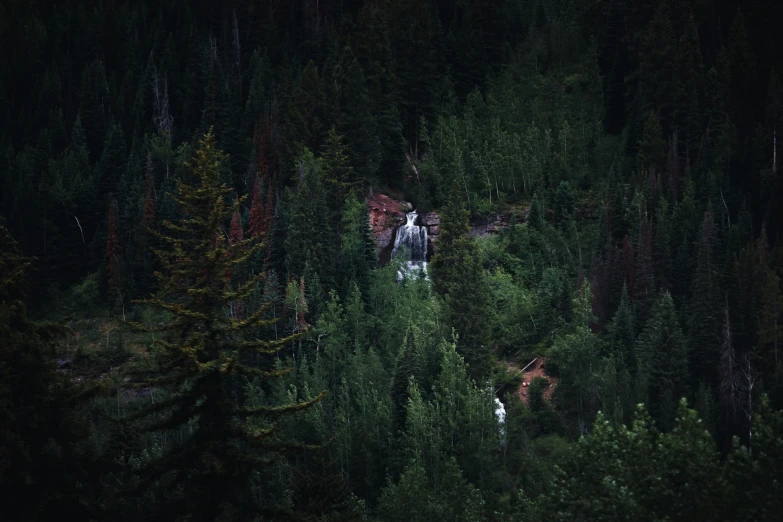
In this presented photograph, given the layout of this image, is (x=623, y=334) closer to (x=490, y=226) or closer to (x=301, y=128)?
(x=490, y=226)

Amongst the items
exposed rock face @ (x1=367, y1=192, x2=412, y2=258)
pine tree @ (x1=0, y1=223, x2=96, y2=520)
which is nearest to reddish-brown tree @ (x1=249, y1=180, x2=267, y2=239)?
exposed rock face @ (x1=367, y1=192, x2=412, y2=258)

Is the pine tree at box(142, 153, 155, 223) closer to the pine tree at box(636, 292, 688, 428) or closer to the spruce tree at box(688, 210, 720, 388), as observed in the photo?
the pine tree at box(636, 292, 688, 428)

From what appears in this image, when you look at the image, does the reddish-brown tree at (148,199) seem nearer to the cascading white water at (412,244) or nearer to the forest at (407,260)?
the forest at (407,260)

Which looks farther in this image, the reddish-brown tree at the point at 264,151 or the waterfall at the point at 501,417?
the reddish-brown tree at the point at 264,151

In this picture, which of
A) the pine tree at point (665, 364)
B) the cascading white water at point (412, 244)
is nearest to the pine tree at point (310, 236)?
the cascading white water at point (412, 244)

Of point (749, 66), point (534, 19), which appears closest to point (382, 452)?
point (749, 66)

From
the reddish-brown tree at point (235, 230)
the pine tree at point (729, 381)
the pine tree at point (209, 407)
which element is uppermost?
the pine tree at point (209, 407)
